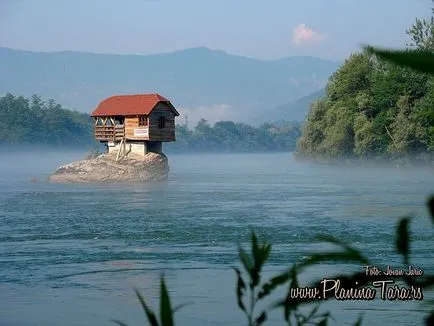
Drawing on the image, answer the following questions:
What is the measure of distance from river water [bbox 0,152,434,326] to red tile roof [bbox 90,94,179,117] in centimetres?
767

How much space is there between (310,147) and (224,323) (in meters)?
73.0

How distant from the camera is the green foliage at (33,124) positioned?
514 ft

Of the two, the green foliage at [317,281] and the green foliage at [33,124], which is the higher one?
the green foliage at [33,124]

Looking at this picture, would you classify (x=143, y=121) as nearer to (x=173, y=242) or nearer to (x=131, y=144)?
(x=131, y=144)

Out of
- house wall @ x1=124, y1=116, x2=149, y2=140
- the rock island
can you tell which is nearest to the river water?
A: the rock island

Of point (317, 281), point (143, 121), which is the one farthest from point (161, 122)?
point (317, 281)

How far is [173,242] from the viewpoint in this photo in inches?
914

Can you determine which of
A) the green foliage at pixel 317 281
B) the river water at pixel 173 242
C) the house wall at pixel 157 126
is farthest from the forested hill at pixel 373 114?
the green foliage at pixel 317 281

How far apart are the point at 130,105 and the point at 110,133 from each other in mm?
2009

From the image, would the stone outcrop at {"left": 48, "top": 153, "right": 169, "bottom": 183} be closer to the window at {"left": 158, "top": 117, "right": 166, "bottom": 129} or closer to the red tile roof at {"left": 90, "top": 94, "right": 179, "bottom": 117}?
the window at {"left": 158, "top": 117, "right": 166, "bottom": 129}

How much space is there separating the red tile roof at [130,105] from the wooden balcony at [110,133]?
816 millimetres

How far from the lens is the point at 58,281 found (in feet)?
56.0

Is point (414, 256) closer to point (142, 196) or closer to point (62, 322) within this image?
point (62, 322)

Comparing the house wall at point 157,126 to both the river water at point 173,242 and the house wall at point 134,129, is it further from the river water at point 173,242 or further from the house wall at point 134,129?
the river water at point 173,242
